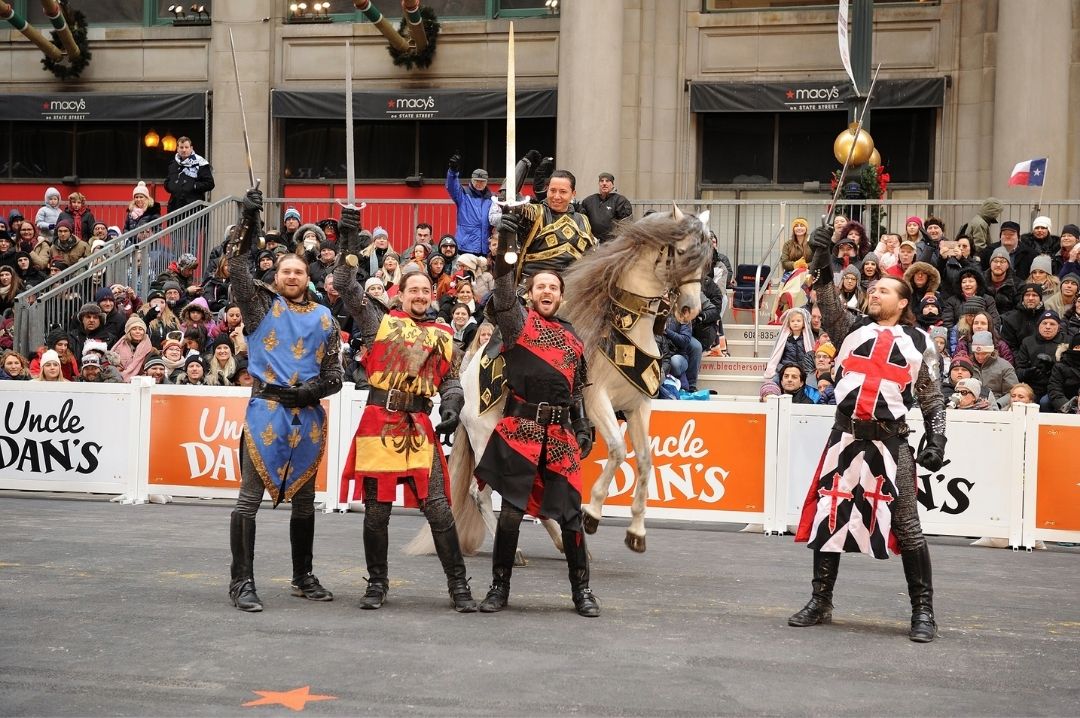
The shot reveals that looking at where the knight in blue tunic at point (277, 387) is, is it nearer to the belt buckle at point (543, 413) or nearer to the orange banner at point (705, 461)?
the belt buckle at point (543, 413)

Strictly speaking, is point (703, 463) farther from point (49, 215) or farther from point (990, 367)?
point (49, 215)

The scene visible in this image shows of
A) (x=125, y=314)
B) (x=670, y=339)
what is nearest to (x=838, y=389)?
(x=670, y=339)

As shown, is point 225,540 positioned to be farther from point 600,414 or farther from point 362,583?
point 600,414

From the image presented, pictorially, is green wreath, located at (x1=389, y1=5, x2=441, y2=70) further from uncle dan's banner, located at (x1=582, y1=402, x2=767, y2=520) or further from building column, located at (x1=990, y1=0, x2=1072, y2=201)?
uncle dan's banner, located at (x1=582, y1=402, x2=767, y2=520)

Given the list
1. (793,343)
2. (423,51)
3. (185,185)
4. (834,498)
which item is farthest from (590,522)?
(423,51)

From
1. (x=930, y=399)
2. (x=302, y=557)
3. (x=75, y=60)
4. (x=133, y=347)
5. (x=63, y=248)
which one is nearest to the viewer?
(x=930, y=399)

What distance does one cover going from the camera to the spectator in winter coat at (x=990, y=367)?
1344 centimetres

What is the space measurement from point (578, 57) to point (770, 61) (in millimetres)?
3310

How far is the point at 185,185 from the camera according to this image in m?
20.2

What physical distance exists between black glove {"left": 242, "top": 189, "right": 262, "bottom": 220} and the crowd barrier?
4.56 m

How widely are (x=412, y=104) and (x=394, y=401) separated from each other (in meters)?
16.2

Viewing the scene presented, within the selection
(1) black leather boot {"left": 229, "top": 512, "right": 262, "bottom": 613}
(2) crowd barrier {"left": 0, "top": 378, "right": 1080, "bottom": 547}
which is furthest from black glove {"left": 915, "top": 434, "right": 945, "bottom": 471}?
(2) crowd barrier {"left": 0, "top": 378, "right": 1080, "bottom": 547}

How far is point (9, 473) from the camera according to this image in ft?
43.6

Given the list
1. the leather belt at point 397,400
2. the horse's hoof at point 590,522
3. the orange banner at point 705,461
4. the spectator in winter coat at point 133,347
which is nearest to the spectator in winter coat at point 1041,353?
the orange banner at point 705,461
